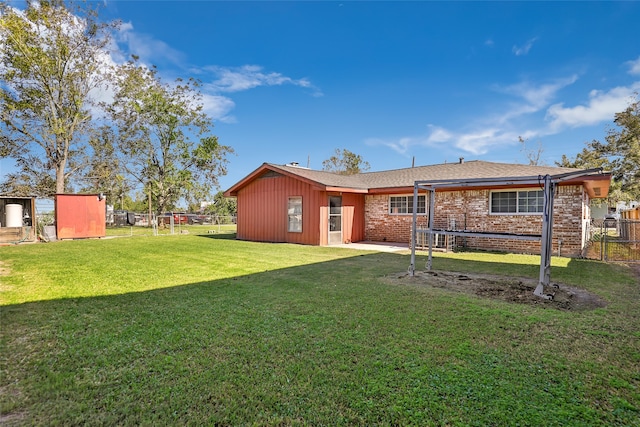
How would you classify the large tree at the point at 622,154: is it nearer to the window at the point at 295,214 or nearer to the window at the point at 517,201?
the window at the point at 517,201

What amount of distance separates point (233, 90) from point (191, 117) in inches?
255

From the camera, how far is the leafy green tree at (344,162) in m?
38.3

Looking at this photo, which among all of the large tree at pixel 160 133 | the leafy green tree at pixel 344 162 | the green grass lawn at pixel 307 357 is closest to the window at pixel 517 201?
the green grass lawn at pixel 307 357

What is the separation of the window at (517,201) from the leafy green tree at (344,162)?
27.7 meters

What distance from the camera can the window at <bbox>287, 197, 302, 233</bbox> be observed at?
13102mm

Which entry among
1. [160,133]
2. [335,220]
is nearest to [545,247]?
[335,220]

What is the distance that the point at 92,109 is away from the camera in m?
22.5

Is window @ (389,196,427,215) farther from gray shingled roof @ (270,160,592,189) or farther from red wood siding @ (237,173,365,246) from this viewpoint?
red wood siding @ (237,173,365,246)

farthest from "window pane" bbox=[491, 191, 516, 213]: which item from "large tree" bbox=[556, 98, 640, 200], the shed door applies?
"large tree" bbox=[556, 98, 640, 200]

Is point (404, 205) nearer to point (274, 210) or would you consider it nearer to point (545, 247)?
point (274, 210)

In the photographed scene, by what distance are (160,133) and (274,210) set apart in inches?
647

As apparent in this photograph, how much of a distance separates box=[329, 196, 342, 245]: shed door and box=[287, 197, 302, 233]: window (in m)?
1.32

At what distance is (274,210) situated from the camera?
13.9 m

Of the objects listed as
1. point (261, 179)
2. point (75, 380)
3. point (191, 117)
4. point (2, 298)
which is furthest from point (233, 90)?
point (75, 380)
